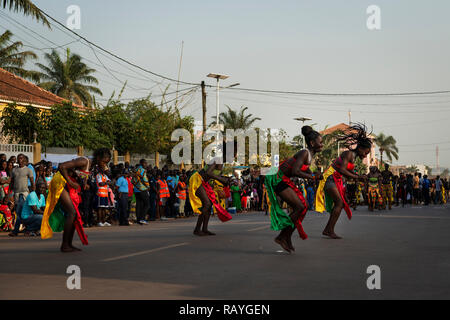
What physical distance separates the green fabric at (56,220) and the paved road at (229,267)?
1.33 ft

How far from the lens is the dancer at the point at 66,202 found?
9336mm

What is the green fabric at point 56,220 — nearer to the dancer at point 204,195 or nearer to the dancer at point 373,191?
the dancer at point 204,195

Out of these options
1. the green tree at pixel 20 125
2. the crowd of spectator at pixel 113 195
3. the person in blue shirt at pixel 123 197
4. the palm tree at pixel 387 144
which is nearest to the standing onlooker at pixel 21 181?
the crowd of spectator at pixel 113 195

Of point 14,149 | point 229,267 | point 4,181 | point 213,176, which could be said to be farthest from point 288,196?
point 14,149

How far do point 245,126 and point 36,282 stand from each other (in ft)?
169

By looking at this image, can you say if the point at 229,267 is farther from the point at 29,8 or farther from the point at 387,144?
the point at 387,144

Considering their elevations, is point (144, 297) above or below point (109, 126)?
below

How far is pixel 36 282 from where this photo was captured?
6.49 meters

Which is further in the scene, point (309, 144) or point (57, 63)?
point (57, 63)

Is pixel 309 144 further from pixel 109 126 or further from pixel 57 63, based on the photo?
pixel 57 63

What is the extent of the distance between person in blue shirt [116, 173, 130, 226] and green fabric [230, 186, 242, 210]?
965 centimetres

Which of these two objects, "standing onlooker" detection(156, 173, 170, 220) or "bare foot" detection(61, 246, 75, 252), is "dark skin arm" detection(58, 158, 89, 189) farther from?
"standing onlooker" detection(156, 173, 170, 220)

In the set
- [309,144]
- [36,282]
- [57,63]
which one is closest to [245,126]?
[57,63]
